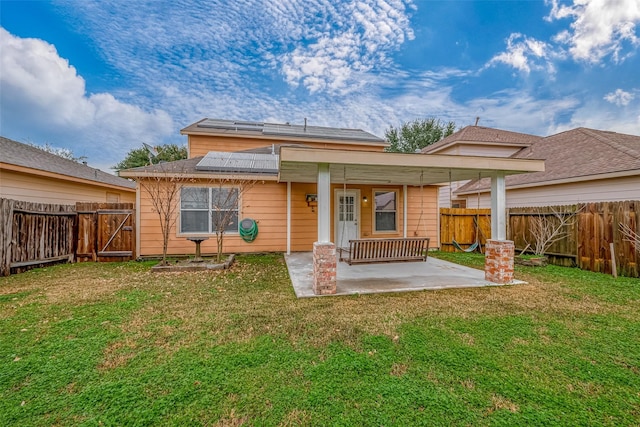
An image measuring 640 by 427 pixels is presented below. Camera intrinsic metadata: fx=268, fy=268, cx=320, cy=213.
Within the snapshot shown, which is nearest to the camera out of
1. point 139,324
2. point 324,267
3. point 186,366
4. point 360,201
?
point 186,366

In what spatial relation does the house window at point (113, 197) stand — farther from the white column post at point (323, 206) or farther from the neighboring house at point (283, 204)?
the white column post at point (323, 206)

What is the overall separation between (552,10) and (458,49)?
385 centimetres

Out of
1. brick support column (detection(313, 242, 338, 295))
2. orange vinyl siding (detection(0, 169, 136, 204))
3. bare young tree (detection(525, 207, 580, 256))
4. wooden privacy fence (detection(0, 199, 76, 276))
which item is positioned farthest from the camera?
orange vinyl siding (detection(0, 169, 136, 204))

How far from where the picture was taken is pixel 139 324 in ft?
11.1

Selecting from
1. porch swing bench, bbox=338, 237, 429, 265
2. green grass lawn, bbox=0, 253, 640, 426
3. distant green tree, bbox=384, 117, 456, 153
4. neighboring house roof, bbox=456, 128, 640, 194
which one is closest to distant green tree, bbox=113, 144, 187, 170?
distant green tree, bbox=384, 117, 456, 153

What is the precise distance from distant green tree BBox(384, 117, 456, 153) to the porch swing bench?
71.3ft

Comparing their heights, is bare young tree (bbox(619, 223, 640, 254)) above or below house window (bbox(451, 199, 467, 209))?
below

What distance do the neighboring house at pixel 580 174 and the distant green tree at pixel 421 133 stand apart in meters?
14.6

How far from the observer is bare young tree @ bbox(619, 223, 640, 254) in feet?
18.3

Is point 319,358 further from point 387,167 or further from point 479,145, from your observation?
point 479,145

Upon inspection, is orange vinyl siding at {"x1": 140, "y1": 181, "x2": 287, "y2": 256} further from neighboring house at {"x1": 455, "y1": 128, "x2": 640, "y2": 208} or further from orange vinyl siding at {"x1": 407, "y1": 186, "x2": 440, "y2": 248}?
neighboring house at {"x1": 455, "y1": 128, "x2": 640, "y2": 208}

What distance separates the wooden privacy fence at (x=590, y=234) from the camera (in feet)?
19.0

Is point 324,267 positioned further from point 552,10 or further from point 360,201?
point 552,10

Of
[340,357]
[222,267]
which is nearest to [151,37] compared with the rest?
[222,267]
